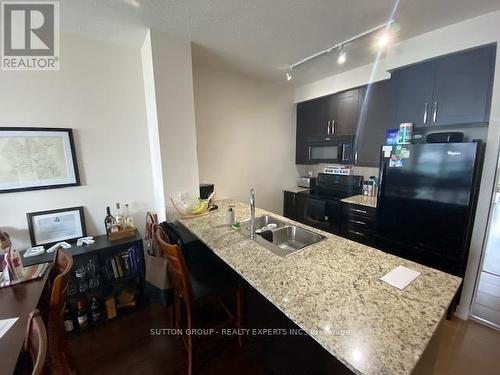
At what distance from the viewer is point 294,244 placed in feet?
5.69

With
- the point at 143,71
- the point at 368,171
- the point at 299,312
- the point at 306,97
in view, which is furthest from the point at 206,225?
the point at 306,97

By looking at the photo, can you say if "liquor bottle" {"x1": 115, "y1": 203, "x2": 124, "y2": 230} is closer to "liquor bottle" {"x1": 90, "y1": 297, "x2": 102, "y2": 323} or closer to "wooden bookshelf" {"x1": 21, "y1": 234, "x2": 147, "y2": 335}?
"wooden bookshelf" {"x1": 21, "y1": 234, "x2": 147, "y2": 335}

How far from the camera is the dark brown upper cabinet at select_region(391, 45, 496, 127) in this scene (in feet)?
5.61

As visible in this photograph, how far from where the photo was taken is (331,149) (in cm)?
305

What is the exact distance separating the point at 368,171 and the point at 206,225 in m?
2.35

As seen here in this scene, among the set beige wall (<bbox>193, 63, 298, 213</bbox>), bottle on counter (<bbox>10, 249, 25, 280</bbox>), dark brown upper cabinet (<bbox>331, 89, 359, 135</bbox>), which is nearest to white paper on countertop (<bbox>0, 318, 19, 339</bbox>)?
bottle on counter (<bbox>10, 249, 25, 280</bbox>)

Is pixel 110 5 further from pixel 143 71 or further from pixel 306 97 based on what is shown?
pixel 306 97

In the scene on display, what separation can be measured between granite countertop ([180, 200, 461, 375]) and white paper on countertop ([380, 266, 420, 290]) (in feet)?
0.06

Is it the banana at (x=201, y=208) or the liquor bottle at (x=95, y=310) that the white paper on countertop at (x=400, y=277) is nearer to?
the banana at (x=201, y=208)

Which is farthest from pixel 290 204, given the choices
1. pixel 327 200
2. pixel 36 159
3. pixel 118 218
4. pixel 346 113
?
pixel 36 159

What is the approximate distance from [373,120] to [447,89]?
72cm

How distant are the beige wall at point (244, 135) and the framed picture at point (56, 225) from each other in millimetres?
1324

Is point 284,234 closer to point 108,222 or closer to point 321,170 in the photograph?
point 108,222

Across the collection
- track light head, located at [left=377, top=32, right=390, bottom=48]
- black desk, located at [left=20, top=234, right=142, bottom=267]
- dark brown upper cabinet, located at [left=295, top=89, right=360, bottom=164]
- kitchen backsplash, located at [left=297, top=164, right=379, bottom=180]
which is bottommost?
black desk, located at [left=20, top=234, right=142, bottom=267]
